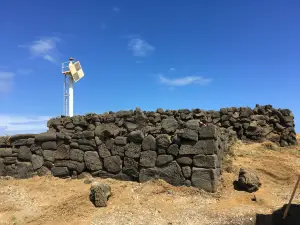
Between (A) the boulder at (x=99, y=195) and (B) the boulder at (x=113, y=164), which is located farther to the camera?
(B) the boulder at (x=113, y=164)

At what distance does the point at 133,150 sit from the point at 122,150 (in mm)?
388

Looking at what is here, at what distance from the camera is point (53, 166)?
387 inches

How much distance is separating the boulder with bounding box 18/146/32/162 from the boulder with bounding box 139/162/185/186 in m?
4.00

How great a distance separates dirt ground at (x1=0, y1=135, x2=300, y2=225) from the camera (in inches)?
268

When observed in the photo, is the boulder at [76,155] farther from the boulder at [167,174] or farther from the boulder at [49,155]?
the boulder at [167,174]

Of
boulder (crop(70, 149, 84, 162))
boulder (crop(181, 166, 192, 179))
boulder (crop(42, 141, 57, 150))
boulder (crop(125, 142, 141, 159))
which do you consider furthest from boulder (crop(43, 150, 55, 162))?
boulder (crop(181, 166, 192, 179))

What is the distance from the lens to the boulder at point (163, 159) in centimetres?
830

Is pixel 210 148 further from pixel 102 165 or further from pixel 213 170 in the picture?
pixel 102 165

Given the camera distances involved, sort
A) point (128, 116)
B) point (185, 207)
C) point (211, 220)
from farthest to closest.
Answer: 1. point (128, 116)
2. point (185, 207)
3. point (211, 220)

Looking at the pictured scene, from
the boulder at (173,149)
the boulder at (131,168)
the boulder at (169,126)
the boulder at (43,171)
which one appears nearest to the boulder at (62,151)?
the boulder at (43,171)

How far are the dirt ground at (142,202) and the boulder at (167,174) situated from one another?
0.16 metres

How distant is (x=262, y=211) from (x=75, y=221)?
162 inches

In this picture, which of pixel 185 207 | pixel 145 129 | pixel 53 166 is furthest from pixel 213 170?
pixel 53 166

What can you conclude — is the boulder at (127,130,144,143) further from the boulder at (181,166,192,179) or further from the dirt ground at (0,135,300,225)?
the boulder at (181,166,192,179)
